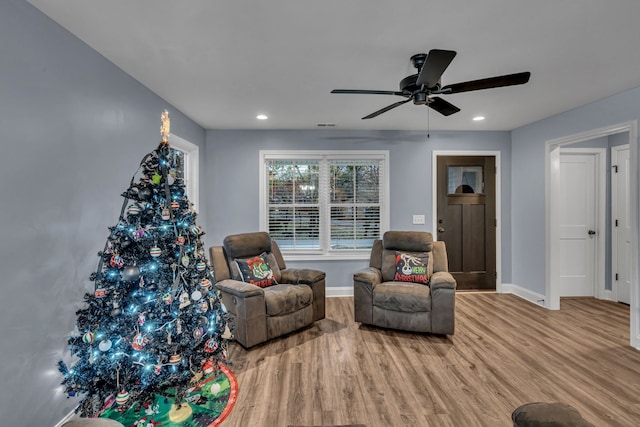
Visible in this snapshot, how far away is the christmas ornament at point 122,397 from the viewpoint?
66.2 inches

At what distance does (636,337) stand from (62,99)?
5.33 meters

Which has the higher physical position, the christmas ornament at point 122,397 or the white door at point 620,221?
the white door at point 620,221

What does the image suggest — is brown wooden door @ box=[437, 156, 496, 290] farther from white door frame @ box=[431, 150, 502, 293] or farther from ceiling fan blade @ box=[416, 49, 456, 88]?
ceiling fan blade @ box=[416, 49, 456, 88]

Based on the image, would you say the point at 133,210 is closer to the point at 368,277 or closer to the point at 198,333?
the point at 198,333

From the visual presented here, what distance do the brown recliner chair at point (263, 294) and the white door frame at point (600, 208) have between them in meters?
4.23

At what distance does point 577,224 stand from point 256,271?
4.80m

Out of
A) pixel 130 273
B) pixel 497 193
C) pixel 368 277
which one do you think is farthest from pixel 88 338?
pixel 497 193

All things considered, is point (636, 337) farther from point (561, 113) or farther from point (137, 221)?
point (137, 221)

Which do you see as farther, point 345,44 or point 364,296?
point 364,296

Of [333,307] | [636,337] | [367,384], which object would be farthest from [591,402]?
[333,307]

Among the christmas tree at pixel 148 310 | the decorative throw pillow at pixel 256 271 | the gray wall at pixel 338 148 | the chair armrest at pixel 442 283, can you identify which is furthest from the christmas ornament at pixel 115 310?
the chair armrest at pixel 442 283

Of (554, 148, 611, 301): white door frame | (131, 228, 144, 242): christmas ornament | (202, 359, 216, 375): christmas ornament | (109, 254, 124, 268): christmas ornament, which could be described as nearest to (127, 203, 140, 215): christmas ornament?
(131, 228, 144, 242): christmas ornament

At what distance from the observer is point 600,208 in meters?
4.31

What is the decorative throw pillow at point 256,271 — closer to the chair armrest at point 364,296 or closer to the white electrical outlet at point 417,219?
the chair armrest at point 364,296
